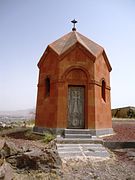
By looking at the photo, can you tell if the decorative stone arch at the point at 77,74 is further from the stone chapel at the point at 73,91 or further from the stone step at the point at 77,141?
the stone step at the point at 77,141

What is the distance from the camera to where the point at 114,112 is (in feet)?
84.3

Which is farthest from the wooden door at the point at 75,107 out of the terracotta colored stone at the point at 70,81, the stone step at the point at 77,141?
the stone step at the point at 77,141

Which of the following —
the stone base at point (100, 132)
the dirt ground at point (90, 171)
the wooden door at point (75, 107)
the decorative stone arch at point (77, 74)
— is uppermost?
the decorative stone arch at point (77, 74)

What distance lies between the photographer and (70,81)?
11406mm

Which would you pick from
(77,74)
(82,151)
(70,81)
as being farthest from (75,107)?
(82,151)

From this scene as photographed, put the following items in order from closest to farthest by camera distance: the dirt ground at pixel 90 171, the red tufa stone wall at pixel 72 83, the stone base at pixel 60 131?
1. the dirt ground at pixel 90 171
2. the stone base at pixel 60 131
3. the red tufa stone wall at pixel 72 83

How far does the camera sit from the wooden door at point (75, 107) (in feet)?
36.6

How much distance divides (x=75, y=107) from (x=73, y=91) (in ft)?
3.24

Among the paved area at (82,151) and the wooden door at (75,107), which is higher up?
the wooden door at (75,107)

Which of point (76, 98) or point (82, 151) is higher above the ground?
point (76, 98)

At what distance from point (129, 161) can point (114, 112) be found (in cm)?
1925

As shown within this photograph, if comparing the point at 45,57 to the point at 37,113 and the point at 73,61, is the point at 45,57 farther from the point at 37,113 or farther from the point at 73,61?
the point at 37,113

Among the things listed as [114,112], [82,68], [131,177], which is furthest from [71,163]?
[114,112]

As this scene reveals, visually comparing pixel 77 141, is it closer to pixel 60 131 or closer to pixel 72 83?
pixel 60 131
